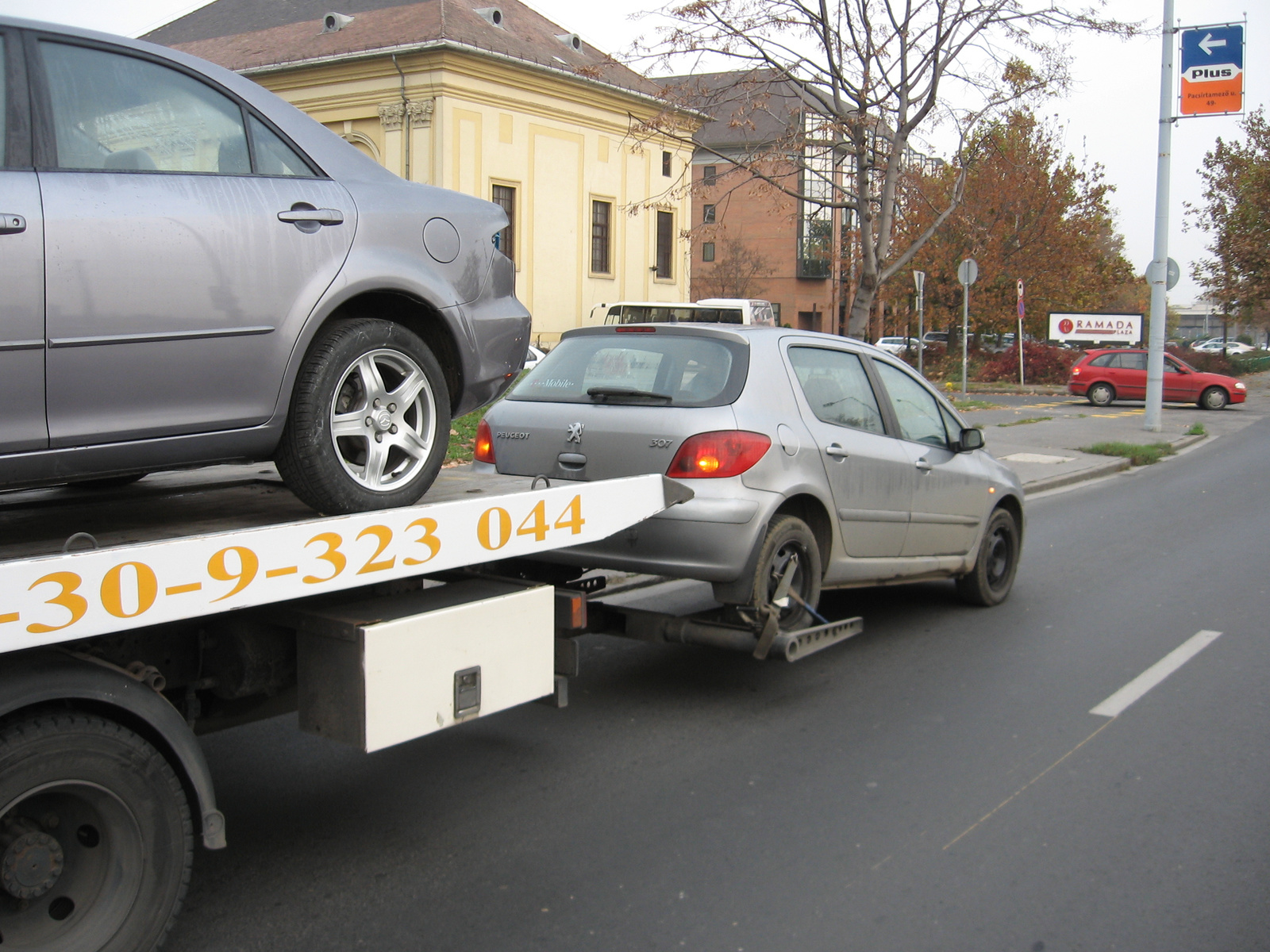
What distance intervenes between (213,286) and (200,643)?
112cm

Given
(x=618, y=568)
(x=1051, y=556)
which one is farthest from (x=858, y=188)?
(x=618, y=568)

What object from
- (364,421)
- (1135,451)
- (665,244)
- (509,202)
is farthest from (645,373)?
(665,244)

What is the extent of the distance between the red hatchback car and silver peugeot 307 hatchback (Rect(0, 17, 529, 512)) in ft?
96.7

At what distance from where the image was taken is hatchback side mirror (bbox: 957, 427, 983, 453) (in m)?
7.22

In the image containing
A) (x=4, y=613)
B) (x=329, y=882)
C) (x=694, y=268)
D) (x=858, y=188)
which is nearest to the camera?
(x=4, y=613)

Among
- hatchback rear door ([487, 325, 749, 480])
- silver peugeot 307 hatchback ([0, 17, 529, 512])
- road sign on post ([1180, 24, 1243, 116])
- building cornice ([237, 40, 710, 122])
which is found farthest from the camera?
building cornice ([237, 40, 710, 122])

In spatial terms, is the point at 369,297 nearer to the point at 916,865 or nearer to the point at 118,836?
the point at 118,836

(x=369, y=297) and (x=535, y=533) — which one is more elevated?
(x=369, y=297)

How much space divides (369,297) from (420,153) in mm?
30992

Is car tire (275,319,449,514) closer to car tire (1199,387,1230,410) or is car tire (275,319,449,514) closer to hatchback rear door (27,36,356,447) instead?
hatchback rear door (27,36,356,447)

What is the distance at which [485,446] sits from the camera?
20.1 ft

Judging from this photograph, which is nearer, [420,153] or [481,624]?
[481,624]

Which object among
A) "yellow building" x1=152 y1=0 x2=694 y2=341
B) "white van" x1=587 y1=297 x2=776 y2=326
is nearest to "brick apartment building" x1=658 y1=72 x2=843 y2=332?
"yellow building" x1=152 y1=0 x2=694 y2=341

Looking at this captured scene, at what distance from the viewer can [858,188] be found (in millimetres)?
17609
